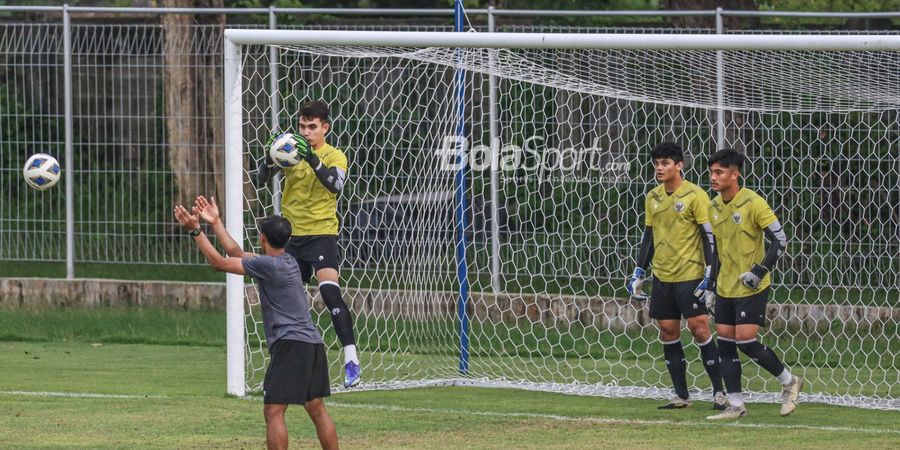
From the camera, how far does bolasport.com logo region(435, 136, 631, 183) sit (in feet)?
50.6

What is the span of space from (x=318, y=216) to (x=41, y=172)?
1.95m

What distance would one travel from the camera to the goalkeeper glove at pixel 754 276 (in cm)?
1113

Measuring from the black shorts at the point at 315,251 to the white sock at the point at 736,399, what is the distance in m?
2.93

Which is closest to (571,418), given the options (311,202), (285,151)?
(311,202)

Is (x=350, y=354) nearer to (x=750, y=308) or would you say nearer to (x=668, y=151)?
(x=668, y=151)

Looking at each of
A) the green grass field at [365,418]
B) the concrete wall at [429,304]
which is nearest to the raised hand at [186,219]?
the green grass field at [365,418]

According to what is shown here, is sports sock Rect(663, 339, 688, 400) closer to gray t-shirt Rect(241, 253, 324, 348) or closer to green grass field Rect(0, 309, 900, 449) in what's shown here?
green grass field Rect(0, 309, 900, 449)

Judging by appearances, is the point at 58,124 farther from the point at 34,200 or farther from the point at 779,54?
the point at 779,54

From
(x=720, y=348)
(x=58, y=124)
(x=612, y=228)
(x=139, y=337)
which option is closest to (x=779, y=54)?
(x=720, y=348)

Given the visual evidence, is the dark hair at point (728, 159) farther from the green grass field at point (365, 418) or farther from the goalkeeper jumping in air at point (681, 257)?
the green grass field at point (365, 418)

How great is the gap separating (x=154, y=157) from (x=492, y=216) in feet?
12.3

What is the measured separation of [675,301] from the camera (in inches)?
460

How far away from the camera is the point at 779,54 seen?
40.6 feet

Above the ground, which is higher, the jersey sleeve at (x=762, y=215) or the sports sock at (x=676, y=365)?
the jersey sleeve at (x=762, y=215)
